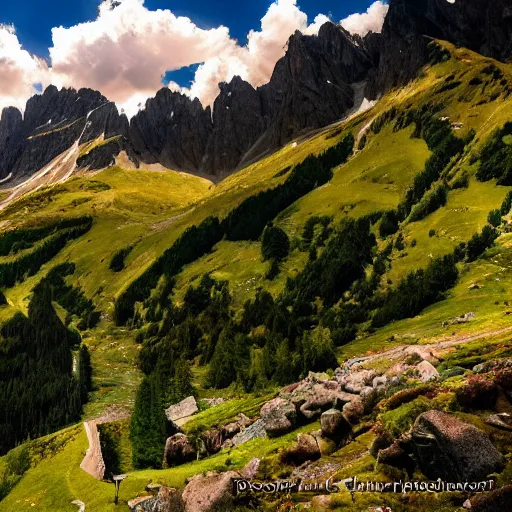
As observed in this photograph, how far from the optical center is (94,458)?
205 ft

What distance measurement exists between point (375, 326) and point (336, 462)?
84102 mm

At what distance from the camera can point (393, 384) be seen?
36156 mm

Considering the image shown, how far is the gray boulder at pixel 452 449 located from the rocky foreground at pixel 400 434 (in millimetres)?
48

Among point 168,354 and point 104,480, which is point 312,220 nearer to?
point 168,354

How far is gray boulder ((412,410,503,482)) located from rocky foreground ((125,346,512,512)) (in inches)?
1.9

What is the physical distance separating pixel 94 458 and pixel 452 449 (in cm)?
5416

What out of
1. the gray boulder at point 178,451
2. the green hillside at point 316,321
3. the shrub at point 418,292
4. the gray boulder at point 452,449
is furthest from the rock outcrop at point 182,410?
the shrub at point 418,292

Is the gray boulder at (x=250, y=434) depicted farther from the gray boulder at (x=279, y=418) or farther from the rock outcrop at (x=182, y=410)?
the rock outcrop at (x=182, y=410)

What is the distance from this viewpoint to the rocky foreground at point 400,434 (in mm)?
23109

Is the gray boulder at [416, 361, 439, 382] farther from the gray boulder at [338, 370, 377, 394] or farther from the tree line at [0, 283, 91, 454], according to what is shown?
the tree line at [0, 283, 91, 454]

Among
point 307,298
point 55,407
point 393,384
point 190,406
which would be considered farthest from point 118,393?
point 393,384

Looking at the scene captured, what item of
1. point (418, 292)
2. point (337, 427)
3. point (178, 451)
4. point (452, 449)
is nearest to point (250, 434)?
point (178, 451)

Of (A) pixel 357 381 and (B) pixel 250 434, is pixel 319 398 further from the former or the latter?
(B) pixel 250 434

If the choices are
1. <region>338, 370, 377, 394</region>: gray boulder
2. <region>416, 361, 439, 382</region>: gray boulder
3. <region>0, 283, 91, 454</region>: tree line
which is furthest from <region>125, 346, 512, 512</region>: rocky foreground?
<region>0, 283, 91, 454</region>: tree line
